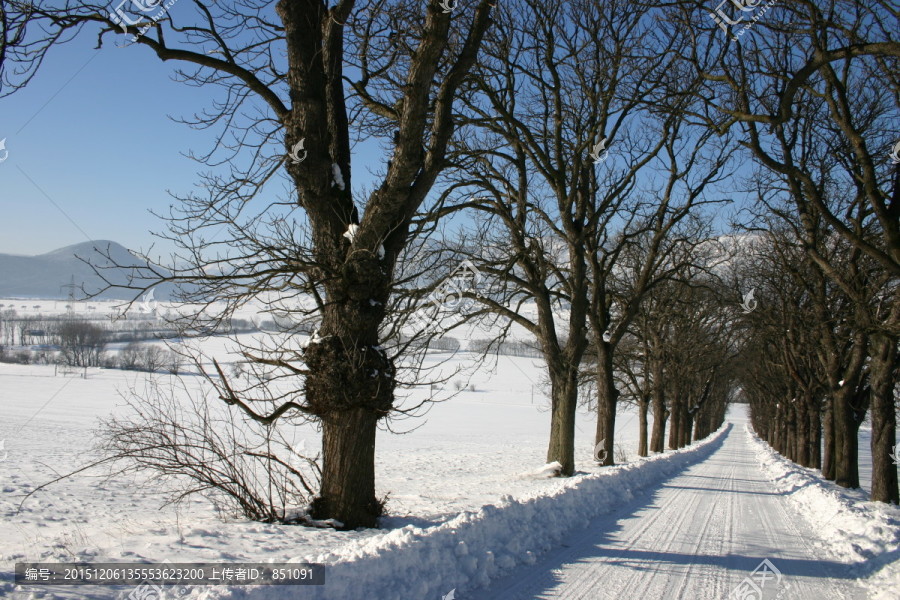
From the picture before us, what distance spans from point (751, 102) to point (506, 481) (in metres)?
9.44

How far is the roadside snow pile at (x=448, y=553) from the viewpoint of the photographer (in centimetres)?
445

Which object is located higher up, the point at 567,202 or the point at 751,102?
the point at 751,102

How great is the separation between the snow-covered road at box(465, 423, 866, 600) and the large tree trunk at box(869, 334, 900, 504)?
422 cm

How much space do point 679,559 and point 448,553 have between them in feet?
9.53

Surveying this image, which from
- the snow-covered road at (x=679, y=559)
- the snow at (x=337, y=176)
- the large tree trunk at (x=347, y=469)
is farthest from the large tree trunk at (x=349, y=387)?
the snow-covered road at (x=679, y=559)

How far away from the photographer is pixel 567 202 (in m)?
13.8

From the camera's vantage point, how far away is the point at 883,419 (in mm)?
13086

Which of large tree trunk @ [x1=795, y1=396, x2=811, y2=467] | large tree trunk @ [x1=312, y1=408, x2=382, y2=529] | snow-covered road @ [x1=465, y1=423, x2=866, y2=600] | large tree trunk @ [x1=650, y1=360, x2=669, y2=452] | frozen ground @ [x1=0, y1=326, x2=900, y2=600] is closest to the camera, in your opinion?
frozen ground @ [x1=0, y1=326, x2=900, y2=600]

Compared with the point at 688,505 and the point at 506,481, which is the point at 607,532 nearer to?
the point at 688,505

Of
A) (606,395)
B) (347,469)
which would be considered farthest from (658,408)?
(347,469)

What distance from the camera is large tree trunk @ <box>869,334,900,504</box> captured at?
42.0ft

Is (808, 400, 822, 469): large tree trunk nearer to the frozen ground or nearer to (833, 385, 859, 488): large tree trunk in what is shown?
(833, 385, 859, 488): large tree trunk

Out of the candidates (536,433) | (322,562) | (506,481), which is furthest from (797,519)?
(536,433)

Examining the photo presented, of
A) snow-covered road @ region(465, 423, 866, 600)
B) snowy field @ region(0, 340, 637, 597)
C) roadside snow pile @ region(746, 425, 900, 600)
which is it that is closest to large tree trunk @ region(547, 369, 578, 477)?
snowy field @ region(0, 340, 637, 597)
